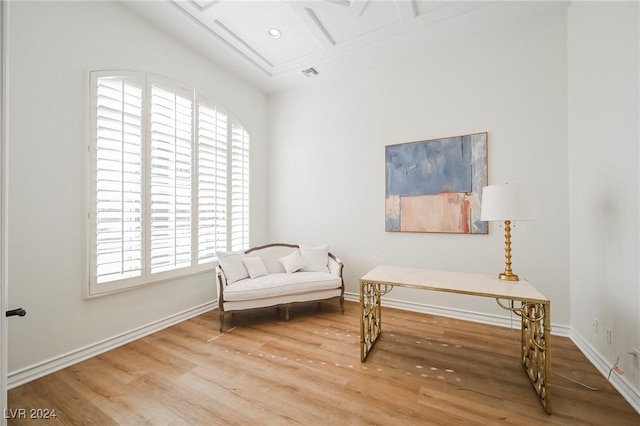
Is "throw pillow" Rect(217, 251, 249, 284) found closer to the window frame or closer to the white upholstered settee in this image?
the white upholstered settee

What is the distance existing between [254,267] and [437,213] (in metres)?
2.36

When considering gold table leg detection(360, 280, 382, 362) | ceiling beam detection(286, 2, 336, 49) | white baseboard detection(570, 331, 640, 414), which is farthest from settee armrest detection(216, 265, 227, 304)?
white baseboard detection(570, 331, 640, 414)

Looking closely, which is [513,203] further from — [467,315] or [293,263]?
[293,263]

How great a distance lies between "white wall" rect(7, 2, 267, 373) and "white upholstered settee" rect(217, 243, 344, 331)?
0.87 meters

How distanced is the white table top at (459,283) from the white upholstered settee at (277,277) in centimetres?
97

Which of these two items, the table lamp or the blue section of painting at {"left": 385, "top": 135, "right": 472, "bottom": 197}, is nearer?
the table lamp

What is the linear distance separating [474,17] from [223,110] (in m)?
3.11

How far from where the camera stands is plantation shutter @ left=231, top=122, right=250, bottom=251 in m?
3.71

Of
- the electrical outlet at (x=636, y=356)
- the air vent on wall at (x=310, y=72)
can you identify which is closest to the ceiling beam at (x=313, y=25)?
the air vent on wall at (x=310, y=72)

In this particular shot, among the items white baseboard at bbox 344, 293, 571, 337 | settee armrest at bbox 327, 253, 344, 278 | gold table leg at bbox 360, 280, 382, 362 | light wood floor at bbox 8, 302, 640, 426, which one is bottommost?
light wood floor at bbox 8, 302, 640, 426

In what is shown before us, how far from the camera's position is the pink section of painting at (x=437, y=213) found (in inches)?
117

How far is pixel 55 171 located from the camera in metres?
2.07

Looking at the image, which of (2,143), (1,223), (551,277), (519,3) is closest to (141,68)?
(2,143)

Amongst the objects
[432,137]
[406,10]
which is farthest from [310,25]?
[432,137]
